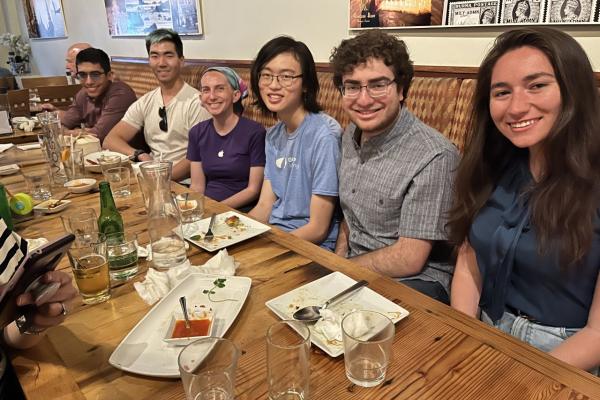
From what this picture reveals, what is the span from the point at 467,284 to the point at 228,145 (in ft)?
4.91

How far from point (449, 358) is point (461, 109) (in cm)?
157

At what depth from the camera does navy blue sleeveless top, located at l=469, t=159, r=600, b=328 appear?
1164 millimetres

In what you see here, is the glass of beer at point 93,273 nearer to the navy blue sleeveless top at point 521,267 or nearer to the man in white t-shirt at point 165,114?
the navy blue sleeveless top at point 521,267

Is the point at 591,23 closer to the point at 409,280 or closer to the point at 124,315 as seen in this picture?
the point at 409,280

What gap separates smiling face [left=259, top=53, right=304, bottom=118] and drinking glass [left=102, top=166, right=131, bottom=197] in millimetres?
701

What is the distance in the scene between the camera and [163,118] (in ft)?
10.2

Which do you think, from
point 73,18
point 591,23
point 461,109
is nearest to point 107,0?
point 73,18

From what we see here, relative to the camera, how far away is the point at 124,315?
104 cm

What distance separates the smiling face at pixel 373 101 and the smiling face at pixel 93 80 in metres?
2.72

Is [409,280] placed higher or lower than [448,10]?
lower

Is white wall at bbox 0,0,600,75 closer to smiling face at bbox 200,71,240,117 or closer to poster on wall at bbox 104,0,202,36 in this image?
poster on wall at bbox 104,0,202,36

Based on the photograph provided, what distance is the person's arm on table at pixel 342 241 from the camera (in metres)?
1.86

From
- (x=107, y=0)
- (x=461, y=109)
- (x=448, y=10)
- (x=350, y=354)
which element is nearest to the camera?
(x=350, y=354)

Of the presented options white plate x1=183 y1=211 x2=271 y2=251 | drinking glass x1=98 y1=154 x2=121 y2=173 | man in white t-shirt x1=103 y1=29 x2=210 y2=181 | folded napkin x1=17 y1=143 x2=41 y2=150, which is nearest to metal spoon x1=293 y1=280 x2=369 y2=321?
white plate x1=183 y1=211 x2=271 y2=251
